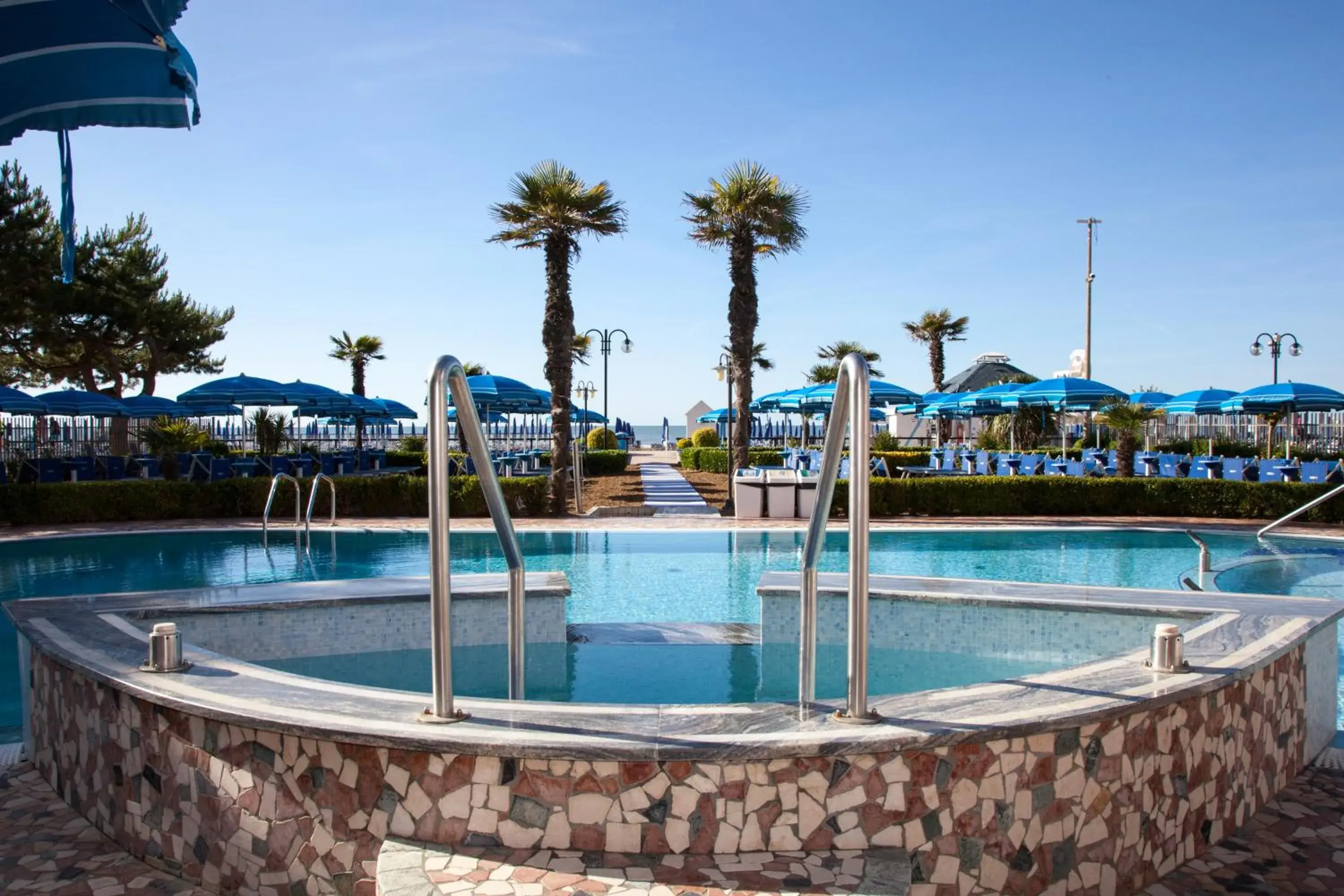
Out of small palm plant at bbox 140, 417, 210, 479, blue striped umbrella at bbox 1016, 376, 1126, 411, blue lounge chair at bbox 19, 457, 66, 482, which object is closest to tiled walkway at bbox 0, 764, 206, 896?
small palm plant at bbox 140, 417, 210, 479

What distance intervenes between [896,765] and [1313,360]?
2776cm

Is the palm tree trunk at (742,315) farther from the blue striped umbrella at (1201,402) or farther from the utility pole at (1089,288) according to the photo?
the utility pole at (1089,288)

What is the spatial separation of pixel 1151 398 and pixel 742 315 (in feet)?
53.9

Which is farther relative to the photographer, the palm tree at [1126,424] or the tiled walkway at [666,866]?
the palm tree at [1126,424]

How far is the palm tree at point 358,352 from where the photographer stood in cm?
3484

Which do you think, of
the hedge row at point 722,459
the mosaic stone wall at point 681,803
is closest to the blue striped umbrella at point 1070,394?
the hedge row at point 722,459

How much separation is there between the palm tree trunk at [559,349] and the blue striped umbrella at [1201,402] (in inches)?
547

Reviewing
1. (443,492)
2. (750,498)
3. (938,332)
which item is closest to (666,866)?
(443,492)

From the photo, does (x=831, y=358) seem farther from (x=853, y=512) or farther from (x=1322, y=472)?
(x=853, y=512)

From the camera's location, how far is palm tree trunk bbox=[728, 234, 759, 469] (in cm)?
1592

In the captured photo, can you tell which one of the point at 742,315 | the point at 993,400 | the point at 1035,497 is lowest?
the point at 1035,497

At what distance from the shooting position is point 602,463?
91.5 feet

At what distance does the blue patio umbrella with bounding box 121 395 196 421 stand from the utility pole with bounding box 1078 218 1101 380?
27978mm

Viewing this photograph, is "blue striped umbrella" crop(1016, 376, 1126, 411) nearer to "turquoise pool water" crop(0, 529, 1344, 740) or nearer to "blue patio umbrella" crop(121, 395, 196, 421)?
"turquoise pool water" crop(0, 529, 1344, 740)
